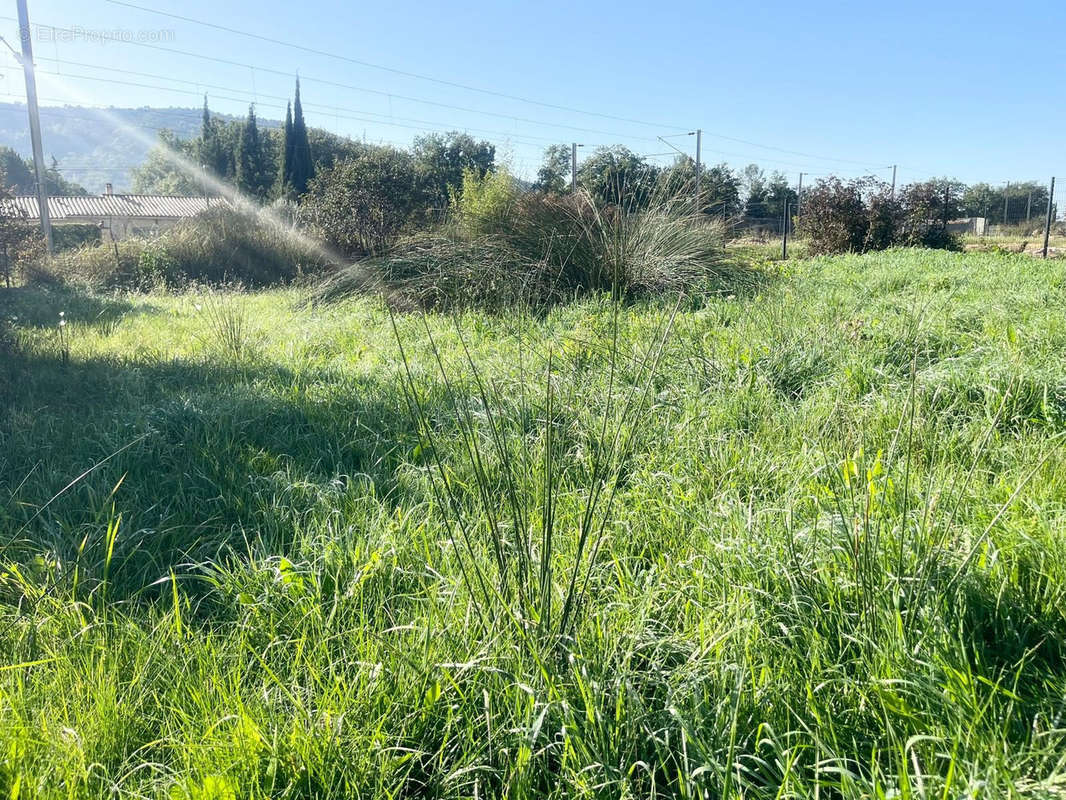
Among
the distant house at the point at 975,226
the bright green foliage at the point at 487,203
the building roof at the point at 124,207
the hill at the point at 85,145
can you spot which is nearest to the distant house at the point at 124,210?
the building roof at the point at 124,207

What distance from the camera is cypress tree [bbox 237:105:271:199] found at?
46.5 meters

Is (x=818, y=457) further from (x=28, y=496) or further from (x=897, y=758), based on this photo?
(x=28, y=496)

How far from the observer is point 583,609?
1447 millimetres

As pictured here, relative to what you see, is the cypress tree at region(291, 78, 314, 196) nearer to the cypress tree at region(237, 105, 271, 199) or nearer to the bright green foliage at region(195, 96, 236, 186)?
the cypress tree at region(237, 105, 271, 199)

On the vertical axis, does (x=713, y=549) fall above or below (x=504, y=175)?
below

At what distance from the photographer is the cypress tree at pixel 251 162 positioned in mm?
46500

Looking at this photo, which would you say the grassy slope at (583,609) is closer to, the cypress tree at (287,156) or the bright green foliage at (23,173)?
the cypress tree at (287,156)

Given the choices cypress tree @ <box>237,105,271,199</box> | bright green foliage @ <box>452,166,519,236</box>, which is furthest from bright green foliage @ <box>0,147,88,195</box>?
bright green foliage @ <box>452,166,519,236</box>

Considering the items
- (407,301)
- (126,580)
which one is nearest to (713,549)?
(126,580)

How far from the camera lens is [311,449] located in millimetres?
2846

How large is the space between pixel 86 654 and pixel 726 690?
1.38m

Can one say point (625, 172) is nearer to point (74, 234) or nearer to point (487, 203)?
point (487, 203)

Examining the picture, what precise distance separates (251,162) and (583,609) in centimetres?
5338

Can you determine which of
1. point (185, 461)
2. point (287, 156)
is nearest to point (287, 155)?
point (287, 156)
